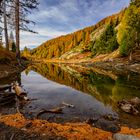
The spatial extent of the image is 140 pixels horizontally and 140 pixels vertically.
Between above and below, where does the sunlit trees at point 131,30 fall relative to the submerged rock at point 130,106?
above

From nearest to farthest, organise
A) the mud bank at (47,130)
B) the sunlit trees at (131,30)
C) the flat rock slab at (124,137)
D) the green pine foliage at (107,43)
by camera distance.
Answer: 1. the flat rock slab at (124,137)
2. the mud bank at (47,130)
3. the sunlit trees at (131,30)
4. the green pine foliage at (107,43)

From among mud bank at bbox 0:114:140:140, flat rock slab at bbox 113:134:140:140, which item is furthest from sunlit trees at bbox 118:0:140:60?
flat rock slab at bbox 113:134:140:140

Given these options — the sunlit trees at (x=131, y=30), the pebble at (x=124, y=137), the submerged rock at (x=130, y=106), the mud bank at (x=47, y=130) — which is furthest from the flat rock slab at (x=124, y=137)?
the sunlit trees at (x=131, y=30)

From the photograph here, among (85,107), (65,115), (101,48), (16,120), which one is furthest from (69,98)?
(101,48)

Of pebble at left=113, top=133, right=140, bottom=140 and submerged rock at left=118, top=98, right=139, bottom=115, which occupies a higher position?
pebble at left=113, top=133, right=140, bottom=140

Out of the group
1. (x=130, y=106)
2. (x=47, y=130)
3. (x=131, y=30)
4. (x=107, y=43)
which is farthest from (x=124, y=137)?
(x=107, y=43)

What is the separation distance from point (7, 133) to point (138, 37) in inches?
1794

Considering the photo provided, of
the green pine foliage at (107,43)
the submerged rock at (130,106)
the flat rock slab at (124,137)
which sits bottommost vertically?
the submerged rock at (130,106)

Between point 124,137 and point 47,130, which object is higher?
point 124,137

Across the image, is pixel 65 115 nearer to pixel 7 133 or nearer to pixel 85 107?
pixel 85 107

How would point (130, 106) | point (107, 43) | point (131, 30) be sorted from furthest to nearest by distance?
point (107, 43) → point (131, 30) → point (130, 106)

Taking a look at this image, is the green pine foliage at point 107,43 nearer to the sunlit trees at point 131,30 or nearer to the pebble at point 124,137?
the sunlit trees at point 131,30

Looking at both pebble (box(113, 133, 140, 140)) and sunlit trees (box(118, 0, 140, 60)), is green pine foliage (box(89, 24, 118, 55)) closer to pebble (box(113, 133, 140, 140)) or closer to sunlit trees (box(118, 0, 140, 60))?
sunlit trees (box(118, 0, 140, 60))

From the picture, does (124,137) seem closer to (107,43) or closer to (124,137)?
(124,137)
